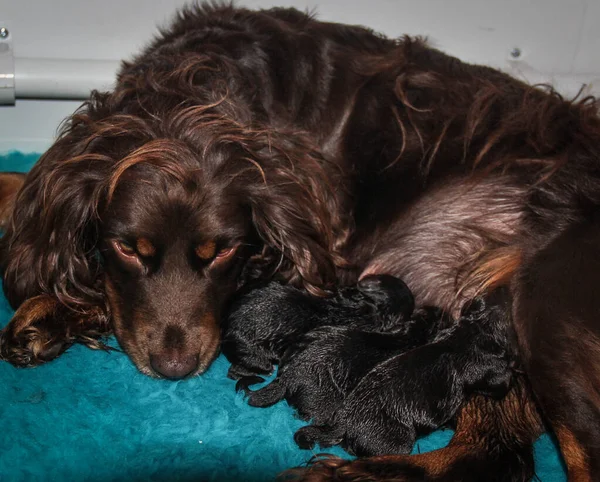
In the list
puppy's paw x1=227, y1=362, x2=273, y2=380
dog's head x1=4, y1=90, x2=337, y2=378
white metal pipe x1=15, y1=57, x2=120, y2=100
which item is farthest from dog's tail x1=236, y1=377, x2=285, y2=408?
white metal pipe x1=15, y1=57, x2=120, y2=100

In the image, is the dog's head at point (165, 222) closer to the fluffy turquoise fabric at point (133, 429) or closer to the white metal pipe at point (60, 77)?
the fluffy turquoise fabric at point (133, 429)

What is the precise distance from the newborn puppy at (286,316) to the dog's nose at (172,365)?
12.0 inches

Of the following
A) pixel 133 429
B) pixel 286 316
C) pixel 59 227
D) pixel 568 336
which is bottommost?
pixel 133 429

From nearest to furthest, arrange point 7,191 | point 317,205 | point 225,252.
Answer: point 225,252 → point 317,205 → point 7,191

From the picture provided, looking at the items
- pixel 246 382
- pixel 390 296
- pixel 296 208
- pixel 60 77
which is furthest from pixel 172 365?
pixel 60 77

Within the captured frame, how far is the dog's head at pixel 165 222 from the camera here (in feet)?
9.87

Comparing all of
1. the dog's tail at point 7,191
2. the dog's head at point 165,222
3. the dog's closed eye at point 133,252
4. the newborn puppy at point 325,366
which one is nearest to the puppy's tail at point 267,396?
the newborn puppy at point 325,366

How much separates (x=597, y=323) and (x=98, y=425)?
185 centimetres

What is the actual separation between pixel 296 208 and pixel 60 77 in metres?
1.77

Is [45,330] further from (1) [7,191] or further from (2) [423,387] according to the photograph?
(2) [423,387]

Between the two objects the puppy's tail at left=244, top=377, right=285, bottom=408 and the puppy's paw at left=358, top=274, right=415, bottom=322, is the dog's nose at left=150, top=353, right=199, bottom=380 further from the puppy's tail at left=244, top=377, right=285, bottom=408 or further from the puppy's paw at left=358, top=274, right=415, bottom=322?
Answer: the puppy's paw at left=358, top=274, right=415, bottom=322

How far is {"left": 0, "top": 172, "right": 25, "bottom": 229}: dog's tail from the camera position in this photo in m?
3.77

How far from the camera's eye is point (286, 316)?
3340 millimetres

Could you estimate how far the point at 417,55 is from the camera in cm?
366
